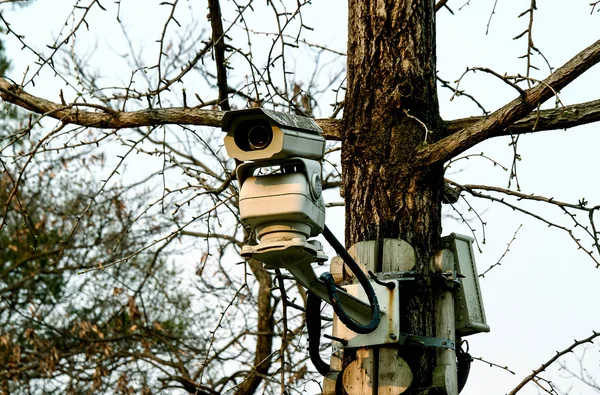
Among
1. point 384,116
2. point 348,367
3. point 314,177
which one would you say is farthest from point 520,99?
point 348,367

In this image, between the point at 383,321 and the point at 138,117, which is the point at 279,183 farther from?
the point at 138,117

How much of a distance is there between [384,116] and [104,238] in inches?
312

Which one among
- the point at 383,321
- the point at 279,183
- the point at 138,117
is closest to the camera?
the point at 279,183

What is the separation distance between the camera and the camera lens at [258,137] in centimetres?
277

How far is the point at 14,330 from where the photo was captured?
11.3 m

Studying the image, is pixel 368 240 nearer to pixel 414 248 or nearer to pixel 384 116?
pixel 414 248

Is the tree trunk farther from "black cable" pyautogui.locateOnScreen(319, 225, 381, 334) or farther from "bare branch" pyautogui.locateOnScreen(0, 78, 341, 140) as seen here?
"bare branch" pyautogui.locateOnScreen(0, 78, 341, 140)

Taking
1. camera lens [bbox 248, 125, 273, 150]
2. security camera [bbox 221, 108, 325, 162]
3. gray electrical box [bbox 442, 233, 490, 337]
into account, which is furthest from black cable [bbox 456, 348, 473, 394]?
camera lens [bbox 248, 125, 273, 150]

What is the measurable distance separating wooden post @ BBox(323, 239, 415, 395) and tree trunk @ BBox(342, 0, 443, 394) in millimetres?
45

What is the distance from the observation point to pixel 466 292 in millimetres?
3377

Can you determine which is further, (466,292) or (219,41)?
(219,41)

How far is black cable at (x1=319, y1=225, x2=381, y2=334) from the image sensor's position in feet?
9.60

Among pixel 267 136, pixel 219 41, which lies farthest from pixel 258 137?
pixel 219 41

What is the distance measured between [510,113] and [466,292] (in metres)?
0.64
